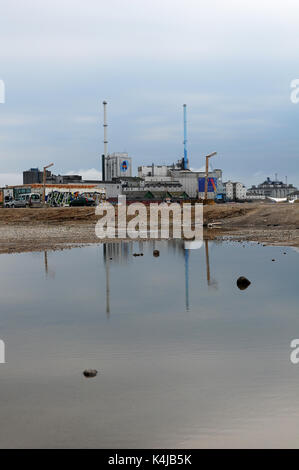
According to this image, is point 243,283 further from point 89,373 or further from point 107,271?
point 89,373

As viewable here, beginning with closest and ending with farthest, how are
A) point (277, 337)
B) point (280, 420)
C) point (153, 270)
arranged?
point (280, 420), point (277, 337), point (153, 270)

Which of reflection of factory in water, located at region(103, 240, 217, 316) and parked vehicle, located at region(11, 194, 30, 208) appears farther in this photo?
parked vehicle, located at region(11, 194, 30, 208)

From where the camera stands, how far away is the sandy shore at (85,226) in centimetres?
3698

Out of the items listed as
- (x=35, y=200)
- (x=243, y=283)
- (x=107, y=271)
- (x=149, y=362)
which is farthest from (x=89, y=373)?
(x=35, y=200)

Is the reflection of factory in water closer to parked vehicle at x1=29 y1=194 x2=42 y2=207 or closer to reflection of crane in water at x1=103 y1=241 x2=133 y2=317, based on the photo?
reflection of crane in water at x1=103 y1=241 x2=133 y2=317

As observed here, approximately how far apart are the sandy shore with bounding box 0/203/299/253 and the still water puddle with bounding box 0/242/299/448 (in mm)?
16829

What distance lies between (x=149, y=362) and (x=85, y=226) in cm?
4548

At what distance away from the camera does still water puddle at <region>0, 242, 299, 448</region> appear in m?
6.81

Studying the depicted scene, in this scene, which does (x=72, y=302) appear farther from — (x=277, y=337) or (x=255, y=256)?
(x=255, y=256)

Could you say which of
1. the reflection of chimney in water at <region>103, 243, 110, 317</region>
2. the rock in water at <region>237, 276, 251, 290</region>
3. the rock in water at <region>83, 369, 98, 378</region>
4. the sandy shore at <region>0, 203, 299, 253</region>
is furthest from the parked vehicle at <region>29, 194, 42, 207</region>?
the rock in water at <region>83, 369, 98, 378</region>

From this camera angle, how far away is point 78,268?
77.0ft

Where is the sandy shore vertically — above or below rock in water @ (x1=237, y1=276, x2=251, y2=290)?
above

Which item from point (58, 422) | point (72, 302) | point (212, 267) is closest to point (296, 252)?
point (212, 267)

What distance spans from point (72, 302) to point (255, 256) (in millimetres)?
14099
